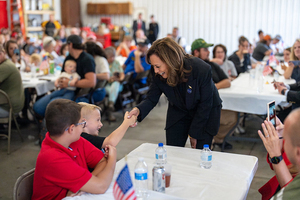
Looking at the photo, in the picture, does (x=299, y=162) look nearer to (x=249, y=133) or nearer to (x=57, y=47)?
(x=249, y=133)

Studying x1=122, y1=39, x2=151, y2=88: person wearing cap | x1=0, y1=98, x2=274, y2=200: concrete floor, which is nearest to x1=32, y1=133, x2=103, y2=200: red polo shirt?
x1=0, y1=98, x2=274, y2=200: concrete floor

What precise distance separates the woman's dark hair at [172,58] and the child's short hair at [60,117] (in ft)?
2.54

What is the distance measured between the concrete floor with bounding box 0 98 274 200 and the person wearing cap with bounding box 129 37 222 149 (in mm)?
933

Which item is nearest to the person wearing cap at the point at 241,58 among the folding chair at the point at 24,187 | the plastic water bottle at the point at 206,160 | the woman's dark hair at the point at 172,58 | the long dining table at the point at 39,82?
the long dining table at the point at 39,82

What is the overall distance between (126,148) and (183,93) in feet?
6.66

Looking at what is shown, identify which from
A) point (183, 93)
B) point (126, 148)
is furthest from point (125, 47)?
point (183, 93)

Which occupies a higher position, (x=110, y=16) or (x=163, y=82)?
(x=110, y=16)

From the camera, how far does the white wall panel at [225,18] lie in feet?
40.0

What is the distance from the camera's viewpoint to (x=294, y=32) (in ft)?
39.7

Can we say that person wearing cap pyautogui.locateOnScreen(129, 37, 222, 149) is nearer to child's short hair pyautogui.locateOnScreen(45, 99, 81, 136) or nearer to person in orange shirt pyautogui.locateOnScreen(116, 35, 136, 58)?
child's short hair pyautogui.locateOnScreen(45, 99, 81, 136)

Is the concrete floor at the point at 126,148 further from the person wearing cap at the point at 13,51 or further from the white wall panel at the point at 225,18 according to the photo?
the white wall panel at the point at 225,18

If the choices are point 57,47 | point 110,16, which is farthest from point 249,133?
point 110,16

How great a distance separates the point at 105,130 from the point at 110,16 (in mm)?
10927

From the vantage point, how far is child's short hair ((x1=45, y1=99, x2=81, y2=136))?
1600mm
